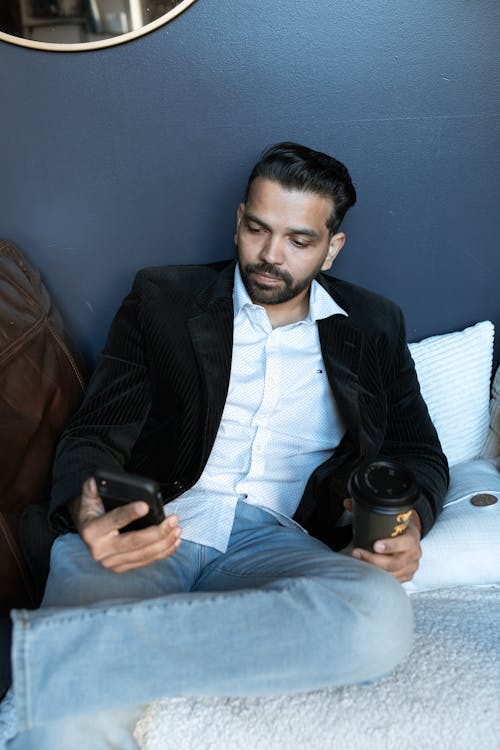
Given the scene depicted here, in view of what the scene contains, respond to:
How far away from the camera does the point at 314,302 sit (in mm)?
1798

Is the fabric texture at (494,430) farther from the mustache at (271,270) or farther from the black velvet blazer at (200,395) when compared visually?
the mustache at (271,270)

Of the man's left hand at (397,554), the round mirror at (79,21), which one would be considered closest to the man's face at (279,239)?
the round mirror at (79,21)

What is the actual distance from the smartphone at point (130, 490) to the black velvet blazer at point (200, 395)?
30 centimetres

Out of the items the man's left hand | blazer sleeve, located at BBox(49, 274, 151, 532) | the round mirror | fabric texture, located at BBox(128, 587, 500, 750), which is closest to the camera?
fabric texture, located at BBox(128, 587, 500, 750)

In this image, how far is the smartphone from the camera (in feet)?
4.03

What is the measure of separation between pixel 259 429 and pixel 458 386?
706 mm

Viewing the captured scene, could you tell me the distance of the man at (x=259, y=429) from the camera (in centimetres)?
134

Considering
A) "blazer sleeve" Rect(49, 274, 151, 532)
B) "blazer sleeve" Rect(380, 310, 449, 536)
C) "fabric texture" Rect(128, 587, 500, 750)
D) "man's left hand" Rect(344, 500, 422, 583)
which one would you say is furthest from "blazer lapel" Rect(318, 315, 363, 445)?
"fabric texture" Rect(128, 587, 500, 750)

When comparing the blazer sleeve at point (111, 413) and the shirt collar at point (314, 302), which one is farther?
the shirt collar at point (314, 302)

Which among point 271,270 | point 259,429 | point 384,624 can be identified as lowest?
point 384,624

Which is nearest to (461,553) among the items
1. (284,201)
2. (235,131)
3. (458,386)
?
(458,386)

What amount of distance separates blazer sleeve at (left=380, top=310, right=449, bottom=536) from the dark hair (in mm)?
360

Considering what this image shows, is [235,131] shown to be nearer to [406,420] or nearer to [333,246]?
[333,246]

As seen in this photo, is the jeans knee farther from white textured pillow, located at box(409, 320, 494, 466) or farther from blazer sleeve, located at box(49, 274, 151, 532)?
white textured pillow, located at box(409, 320, 494, 466)
